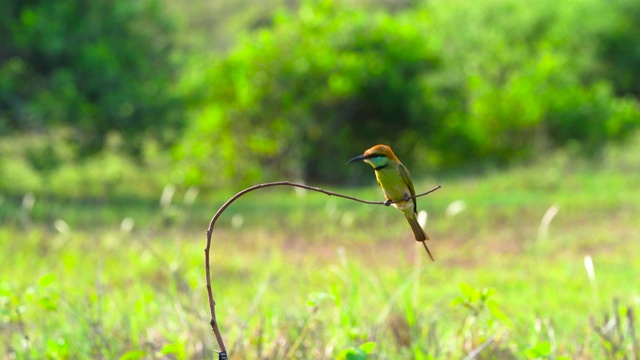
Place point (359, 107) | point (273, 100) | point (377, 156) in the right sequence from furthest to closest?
1. point (359, 107)
2. point (273, 100)
3. point (377, 156)

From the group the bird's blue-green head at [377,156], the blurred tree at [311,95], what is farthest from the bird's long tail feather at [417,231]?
the blurred tree at [311,95]

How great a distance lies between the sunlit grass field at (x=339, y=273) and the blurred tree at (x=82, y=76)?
4.36 ft

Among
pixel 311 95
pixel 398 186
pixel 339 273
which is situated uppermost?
pixel 311 95

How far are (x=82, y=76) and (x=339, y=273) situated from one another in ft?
29.8

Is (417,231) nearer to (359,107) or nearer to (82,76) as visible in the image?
(82,76)

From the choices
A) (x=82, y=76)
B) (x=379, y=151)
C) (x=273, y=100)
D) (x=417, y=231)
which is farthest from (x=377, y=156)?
(x=273, y=100)

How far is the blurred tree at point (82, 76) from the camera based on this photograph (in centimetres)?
1245

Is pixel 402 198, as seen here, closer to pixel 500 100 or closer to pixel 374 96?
pixel 374 96

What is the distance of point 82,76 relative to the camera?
43.4 feet

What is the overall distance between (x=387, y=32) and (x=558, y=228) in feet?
Answer: 23.1

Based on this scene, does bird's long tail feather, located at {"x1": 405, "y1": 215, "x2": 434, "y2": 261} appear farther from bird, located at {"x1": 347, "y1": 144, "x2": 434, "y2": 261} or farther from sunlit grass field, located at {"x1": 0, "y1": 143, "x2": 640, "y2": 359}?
sunlit grass field, located at {"x1": 0, "y1": 143, "x2": 640, "y2": 359}

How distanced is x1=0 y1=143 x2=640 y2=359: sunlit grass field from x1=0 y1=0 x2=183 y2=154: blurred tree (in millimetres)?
1329

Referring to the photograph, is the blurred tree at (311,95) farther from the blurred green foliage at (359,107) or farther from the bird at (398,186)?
the bird at (398,186)

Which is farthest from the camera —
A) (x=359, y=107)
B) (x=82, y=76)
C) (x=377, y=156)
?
(x=359, y=107)
